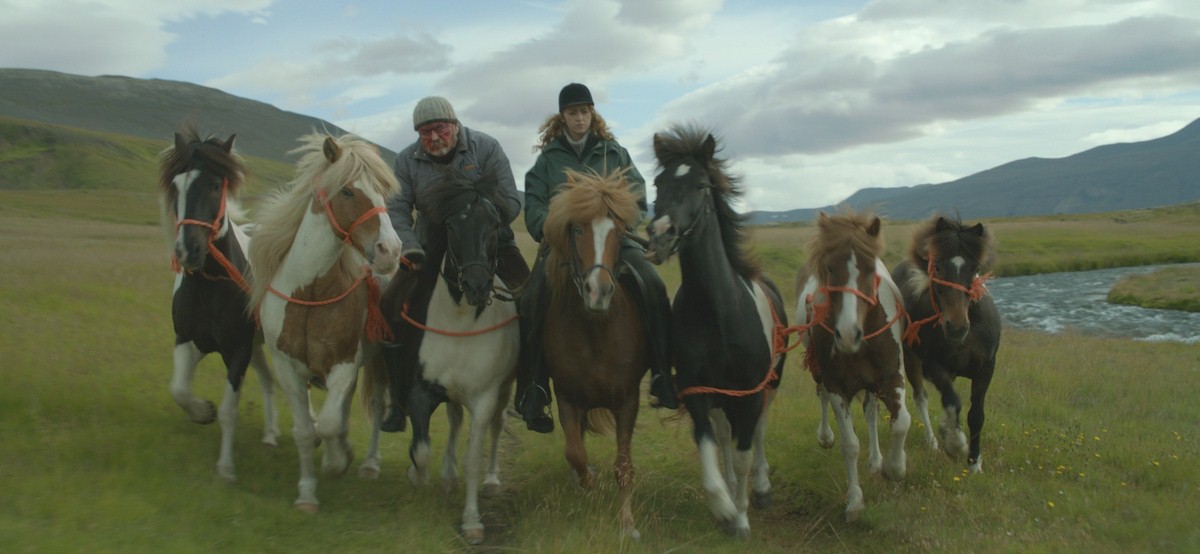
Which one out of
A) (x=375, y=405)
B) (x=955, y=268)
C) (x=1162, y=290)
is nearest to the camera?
(x=955, y=268)

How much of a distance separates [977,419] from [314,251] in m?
6.12

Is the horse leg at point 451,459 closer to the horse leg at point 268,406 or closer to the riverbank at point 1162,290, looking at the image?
the horse leg at point 268,406

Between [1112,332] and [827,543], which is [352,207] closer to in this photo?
[827,543]

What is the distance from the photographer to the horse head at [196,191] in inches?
249

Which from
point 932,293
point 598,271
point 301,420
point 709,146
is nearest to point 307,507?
point 301,420

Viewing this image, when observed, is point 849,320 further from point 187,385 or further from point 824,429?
point 187,385

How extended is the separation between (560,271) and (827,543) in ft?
10.4

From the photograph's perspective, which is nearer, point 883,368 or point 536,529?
point 536,529

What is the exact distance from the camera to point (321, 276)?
20.5 feet

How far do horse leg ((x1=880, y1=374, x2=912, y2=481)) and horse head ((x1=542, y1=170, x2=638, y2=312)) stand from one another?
9.80 feet

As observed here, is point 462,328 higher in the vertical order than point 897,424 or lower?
higher

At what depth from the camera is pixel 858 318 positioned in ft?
22.0

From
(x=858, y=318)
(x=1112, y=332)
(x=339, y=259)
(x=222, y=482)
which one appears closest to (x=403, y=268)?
(x=339, y=259)

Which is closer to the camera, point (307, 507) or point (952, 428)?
point (307, 507)
